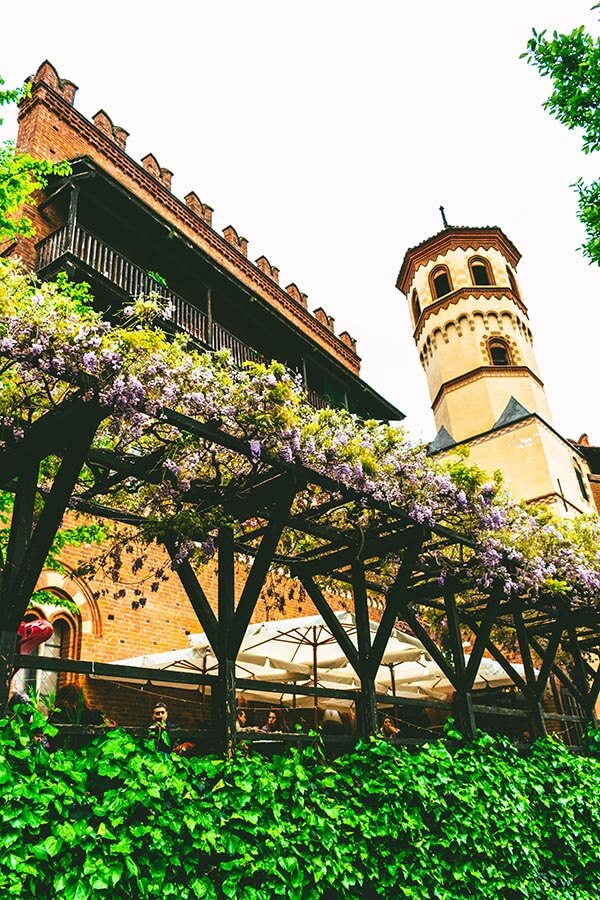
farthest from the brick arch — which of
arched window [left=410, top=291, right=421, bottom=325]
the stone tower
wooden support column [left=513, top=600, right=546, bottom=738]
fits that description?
arched window [left=410, top=291, right=421, bottom=325]

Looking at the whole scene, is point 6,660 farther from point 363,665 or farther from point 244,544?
point 363,665

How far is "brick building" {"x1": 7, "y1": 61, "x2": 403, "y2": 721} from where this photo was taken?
1055 centimetres

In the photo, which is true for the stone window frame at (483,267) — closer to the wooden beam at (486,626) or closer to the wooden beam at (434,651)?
the wooden beam at (486,626)

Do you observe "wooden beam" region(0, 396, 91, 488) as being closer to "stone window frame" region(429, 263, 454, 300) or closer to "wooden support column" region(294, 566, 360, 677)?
"wooden support column" region(294, 566, 360, 677)

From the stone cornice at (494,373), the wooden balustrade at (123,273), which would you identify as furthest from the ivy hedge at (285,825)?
the stone cornice at (494,373)

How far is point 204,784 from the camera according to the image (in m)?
4.16

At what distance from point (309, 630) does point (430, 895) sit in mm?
4001

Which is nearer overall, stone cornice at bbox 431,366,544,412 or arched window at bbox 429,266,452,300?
stone cornice at bbox 431,366,544,412

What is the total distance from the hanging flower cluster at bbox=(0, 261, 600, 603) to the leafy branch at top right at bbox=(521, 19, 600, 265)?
3230 mm

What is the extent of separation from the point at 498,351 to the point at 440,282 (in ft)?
13.4

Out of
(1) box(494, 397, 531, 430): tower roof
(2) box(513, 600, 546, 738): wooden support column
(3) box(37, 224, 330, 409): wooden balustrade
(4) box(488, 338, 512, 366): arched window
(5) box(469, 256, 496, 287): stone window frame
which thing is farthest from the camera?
(5) box(469, 256, 496, 287): stone window frame

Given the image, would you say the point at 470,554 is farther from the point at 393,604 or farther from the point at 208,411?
the point at 208,411

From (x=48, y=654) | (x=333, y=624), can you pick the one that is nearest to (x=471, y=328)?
(x=48, y=654)

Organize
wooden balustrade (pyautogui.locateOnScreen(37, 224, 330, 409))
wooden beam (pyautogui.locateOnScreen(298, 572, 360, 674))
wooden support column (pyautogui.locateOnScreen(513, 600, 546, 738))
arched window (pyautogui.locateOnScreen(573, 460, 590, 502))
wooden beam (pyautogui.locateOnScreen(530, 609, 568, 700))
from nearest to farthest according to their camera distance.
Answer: wooden beam (pyautogui.locateOnScreen(298, 572, 360, 674)), wooden support column (pyautogui.locateOnScreen(513, 600, 546, 738)), wooden beam (pyautogui.locateOnScreen(530, 609, 568, 700)), wooden balustrade (pyautogui.locateOnScreen(37, 224, 330, 409)), arched window (pyautogui.locateOnScreen(573, 460, 590, 502))
